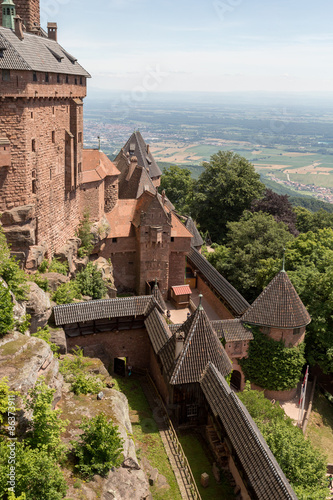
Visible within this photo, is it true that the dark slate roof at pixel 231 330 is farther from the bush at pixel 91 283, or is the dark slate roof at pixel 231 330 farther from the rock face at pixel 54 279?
the rock face at pixel 54 279

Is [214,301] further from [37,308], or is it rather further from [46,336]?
[37,308]

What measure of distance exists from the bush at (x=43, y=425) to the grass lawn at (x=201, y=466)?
7017 mm

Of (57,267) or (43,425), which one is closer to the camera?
(43,425)

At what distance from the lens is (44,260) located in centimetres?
2564

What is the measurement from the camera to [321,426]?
982 inches

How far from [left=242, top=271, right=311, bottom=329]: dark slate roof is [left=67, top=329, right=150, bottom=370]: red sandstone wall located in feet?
20.4

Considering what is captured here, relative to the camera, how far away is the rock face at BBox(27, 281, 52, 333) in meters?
20.3

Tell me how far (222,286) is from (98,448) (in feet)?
64.8

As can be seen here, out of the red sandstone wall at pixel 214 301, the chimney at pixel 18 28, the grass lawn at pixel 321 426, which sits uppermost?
the chimney at pixel 18 28

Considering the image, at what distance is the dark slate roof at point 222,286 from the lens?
28.6 m

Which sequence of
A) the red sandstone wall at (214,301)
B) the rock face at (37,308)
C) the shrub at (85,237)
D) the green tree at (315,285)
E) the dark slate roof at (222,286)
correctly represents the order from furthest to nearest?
the red sandstone wall at (214,301)
the shrub at (85,237)
the dark slate roof at (222,286)
the green tree at (315,285)
the rock face at (37,308)

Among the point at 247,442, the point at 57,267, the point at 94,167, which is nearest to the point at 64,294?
the point at 57,267

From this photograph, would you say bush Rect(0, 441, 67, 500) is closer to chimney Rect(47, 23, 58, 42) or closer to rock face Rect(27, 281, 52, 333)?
rock face Rect(27, 281, 52, 333)

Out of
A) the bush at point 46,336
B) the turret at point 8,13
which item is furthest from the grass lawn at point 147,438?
the turret at point 8,13
